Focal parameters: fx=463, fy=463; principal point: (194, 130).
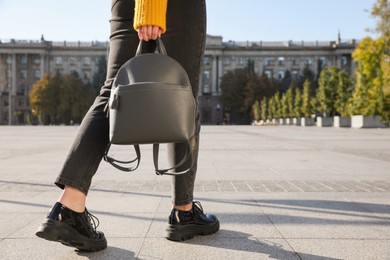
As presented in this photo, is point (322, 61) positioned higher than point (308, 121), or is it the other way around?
point (322, 61)

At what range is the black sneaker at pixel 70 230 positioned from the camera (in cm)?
225

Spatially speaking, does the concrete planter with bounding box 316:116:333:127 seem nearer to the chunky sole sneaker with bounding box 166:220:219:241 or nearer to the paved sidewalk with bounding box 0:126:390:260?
the paved sidewalk with bounding box 0:126:390:260

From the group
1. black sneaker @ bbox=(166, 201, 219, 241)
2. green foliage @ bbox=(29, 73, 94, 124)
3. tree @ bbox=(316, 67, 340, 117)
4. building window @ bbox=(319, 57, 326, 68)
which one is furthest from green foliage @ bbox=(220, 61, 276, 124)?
black sneaker @ bbox=(166, 201, 219, 241)

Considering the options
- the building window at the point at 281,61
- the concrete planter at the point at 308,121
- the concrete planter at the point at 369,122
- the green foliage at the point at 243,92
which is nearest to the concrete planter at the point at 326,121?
the concrete planter at the point at 308,121

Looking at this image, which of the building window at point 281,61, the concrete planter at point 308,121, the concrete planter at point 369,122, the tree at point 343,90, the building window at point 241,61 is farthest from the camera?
the building window at point 241,61

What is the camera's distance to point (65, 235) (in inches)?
89.4

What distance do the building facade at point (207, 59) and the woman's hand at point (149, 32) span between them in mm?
95957

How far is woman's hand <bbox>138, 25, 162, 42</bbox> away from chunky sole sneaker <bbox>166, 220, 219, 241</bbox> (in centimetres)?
108

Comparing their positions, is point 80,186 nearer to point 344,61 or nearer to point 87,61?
point 344,61

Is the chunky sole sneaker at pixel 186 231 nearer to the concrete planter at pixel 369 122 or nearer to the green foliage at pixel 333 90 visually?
the concrete planter at pixel 369 122

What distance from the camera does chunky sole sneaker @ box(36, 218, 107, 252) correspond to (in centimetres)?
224

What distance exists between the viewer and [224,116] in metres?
89.1

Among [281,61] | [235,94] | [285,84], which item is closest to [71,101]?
[235,94]

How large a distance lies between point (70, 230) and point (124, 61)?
3.08 feet
